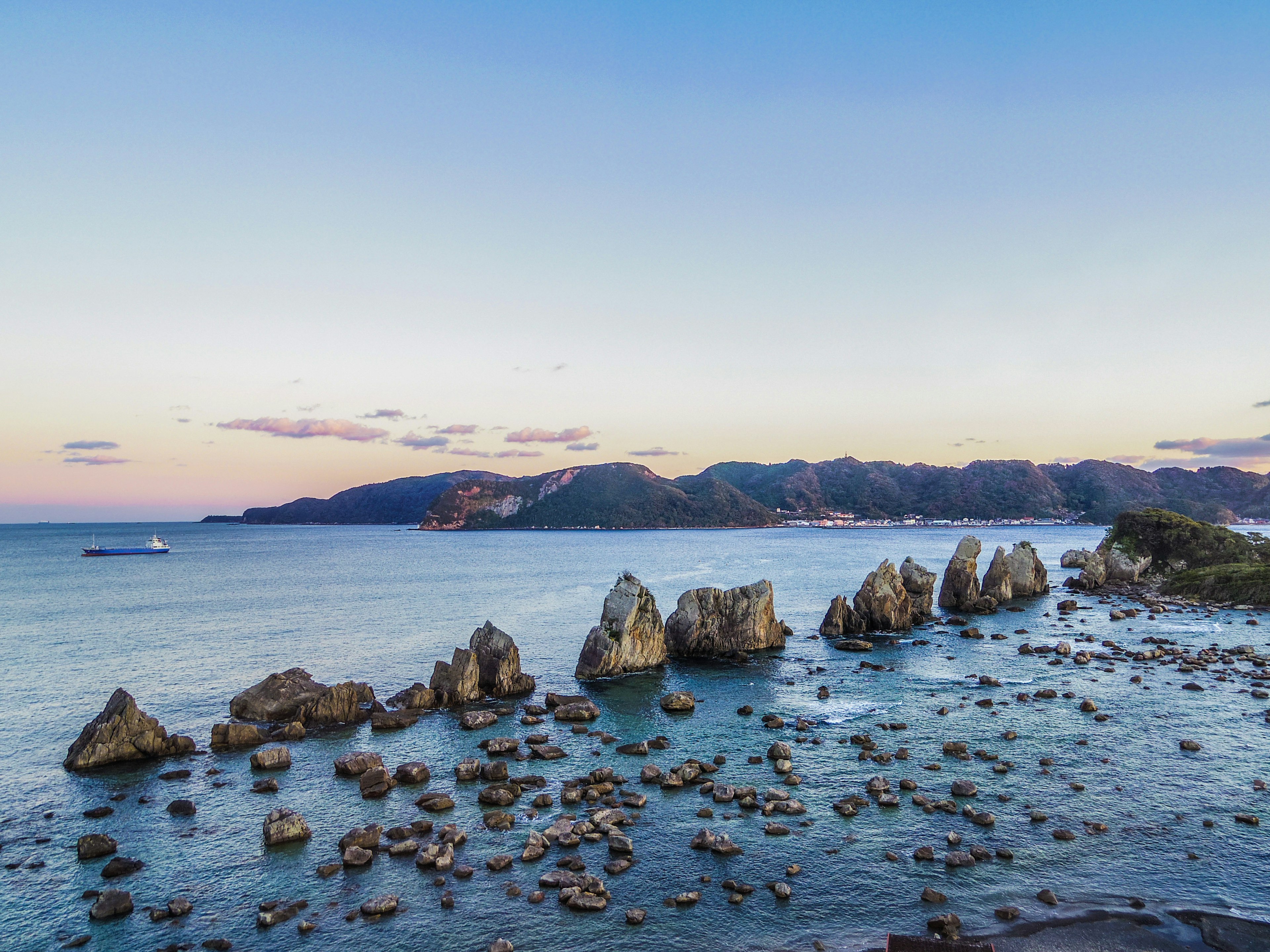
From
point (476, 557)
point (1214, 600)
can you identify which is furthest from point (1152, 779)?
point (476, 557)

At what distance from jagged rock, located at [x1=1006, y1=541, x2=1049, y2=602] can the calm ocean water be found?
19870 millimetres

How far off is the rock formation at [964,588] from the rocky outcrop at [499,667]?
52.4 meters

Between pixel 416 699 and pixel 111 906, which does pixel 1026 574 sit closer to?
pixel 416 699

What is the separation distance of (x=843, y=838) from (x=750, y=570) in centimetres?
10244

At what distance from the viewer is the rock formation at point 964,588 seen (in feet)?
245

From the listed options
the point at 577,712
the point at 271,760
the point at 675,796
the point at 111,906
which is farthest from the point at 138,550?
the point at 675,796

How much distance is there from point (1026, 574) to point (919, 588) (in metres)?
22.9

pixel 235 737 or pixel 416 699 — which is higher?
pixel 235 737

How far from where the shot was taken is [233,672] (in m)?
48.5

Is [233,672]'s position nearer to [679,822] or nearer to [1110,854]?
[679,822]

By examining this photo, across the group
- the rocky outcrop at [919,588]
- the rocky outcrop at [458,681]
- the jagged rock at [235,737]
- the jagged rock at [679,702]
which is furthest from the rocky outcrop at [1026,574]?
the jagged rock at [235,737]

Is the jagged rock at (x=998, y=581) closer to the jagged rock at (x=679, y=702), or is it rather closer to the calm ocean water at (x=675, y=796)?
the calm ocean water at (x=675, y=796)

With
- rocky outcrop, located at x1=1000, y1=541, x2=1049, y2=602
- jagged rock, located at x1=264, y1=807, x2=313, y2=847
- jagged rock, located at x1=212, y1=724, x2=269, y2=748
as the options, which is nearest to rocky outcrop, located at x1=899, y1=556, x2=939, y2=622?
rocky outcrop, located at x1=1000, y1=541, x2=1049, y2=602

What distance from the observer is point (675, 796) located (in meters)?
27.0
